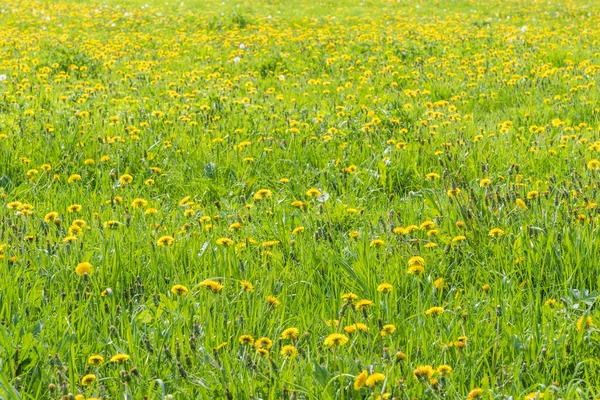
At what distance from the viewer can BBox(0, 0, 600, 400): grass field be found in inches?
89.4

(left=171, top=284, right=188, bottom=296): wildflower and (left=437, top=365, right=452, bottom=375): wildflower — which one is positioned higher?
(left=171, top=284, right=188, bottom=296): wildflower

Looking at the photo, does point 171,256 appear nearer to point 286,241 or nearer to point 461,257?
point 286,241

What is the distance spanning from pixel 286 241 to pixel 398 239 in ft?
1.79

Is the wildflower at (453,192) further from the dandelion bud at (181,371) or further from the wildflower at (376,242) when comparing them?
the dandelion bud at (181,371)

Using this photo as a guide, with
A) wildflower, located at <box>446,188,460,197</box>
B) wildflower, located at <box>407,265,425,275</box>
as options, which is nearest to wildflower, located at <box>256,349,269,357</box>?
wildflower, located at <box>407,265,425,275</box>

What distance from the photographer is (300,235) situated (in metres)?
3.33

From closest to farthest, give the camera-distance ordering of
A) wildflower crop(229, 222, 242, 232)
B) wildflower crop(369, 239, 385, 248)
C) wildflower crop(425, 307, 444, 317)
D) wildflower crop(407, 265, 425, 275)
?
wildflower crop(425, 307, 444, 317), wildflower crop(407, 265, 425, 275), wildflower crop(369, 239, 385, 248), wildflower crop(229, 222, 242, 232)

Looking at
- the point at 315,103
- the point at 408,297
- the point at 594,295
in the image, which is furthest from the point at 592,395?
the point at 315,103

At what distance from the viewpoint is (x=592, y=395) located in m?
2.14

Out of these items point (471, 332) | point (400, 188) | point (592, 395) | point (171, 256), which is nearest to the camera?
point (592, 395)

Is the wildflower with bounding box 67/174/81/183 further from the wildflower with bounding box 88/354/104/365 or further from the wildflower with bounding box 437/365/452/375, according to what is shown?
the wildflower with bounding box 437/365/452/375

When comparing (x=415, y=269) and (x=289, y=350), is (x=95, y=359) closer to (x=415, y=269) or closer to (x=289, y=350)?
(x=289, y=350)

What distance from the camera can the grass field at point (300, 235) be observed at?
2270 millimetres

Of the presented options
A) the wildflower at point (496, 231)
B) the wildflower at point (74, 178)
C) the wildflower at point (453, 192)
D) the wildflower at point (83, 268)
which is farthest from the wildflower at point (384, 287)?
the wildflower at point (74, 178)
